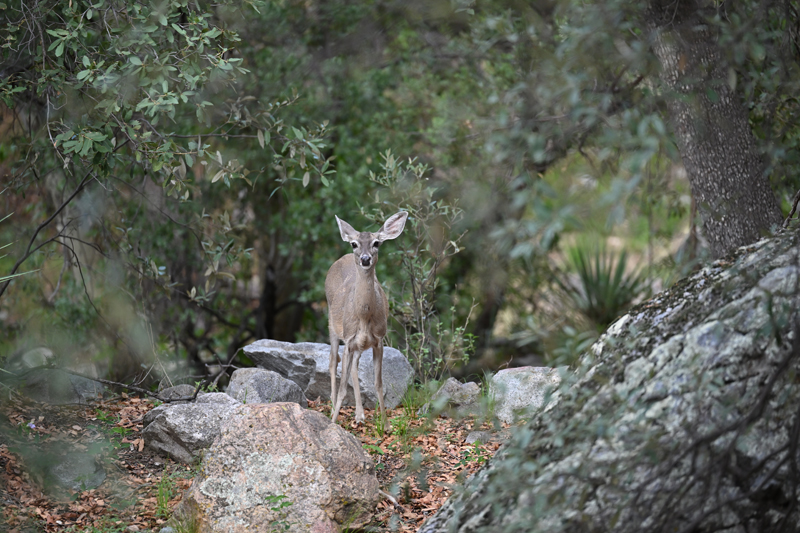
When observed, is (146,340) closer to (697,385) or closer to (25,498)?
(25,498)

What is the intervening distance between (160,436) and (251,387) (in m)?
1.00

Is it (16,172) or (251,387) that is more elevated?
(16,172)

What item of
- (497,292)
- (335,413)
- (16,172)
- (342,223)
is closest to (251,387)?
(335,413)

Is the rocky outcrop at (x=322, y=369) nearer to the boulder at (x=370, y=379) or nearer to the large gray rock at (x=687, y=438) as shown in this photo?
the boulder at (x=370, y=379)

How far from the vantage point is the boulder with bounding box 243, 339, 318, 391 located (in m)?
7.16

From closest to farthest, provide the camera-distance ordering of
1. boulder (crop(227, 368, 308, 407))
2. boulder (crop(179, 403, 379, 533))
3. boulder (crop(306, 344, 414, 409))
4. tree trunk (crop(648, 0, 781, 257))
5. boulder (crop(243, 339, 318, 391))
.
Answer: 1. boulder (crop(179, 403, 379, 533))
2. tree trunk (crop(648, 0, 781, 257))
3. boulder (crop(227, 368, 308, 407))
4. boulder (crop(306, 344, 414, 409))
5. boulder (crop(243, 339, 318, 391))

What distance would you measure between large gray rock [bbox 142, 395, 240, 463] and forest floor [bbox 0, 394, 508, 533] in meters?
0.09

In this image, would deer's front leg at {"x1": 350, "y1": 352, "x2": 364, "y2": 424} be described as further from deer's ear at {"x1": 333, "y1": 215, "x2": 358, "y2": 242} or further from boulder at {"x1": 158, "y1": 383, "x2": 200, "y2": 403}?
boulder at {"x1": 158, "y1": 383, "x2": 200, "y2": 403}

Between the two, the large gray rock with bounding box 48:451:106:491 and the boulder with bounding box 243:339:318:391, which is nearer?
the large gray rock with bounding box 48:451:106:491

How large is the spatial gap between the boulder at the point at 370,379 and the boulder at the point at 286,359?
0.24 ft

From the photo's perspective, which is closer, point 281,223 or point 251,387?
point 251,387

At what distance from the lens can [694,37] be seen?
4809mm

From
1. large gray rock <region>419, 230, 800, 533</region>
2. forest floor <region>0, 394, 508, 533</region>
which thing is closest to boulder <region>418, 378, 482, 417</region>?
forest floor <region>0, 394, 508, 533</region>

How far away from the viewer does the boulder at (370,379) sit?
22.6 ft
